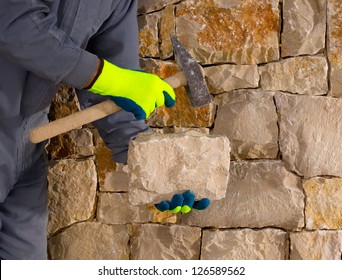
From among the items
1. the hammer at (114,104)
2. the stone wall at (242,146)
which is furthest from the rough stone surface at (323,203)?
the hammer at (114,104)

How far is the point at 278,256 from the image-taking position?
2.24m

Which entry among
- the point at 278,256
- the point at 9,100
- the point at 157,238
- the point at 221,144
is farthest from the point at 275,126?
the point at 9,100

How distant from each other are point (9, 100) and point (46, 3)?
14.6 inches

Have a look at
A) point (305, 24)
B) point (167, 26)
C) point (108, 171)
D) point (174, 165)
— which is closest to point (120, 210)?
point (108, 171)

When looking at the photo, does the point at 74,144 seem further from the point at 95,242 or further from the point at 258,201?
the point at 258,201

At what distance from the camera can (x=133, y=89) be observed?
1.84 meters

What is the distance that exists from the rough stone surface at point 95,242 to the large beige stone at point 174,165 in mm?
406

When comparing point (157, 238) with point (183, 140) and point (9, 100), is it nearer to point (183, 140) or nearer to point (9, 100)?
point (183, 140)

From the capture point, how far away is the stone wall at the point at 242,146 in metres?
2.13

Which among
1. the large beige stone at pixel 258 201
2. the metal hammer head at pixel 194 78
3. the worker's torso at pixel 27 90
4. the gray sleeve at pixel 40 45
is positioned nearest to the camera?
the gray sleeve at pixel 40 45

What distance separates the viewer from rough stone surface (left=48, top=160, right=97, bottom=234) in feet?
7.36

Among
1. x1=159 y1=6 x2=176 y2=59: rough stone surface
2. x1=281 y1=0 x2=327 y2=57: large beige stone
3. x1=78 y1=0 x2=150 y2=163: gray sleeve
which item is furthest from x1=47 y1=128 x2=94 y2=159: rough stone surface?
x1=281 y1=0 x2=327 y2=57: large beige stone

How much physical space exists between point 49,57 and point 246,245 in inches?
46.6

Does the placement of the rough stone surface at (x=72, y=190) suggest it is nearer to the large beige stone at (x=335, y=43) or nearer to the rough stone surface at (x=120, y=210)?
the rough stone surface at (x=120, y=210)
